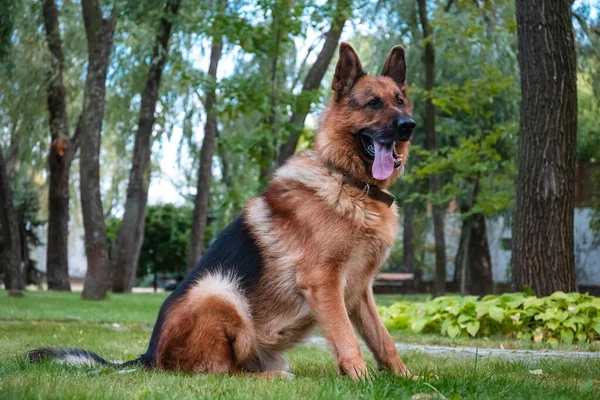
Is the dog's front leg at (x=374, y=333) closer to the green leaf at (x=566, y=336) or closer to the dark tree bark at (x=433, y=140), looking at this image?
the green leaf at (x=566, y=336)

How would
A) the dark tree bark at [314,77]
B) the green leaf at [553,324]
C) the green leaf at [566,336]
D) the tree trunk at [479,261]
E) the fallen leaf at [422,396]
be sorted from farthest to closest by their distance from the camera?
the tree trunk at [479,261], the dark tree bark at [314,77], the green leaf at [553,324], the green leaf at [566,336], the fallen leaf at [422,396]

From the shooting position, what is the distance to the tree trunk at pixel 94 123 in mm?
15727

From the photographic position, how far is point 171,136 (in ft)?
77.5

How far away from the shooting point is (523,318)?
8.42m

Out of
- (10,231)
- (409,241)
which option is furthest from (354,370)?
(409,241)

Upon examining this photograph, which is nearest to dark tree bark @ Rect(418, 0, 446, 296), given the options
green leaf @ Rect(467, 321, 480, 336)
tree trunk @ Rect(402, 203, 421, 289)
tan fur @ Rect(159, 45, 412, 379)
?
tree trunk @ Rect(402, 203, 421, 289)

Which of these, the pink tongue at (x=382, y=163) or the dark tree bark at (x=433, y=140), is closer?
the pink tongue at (x=382, y=163)

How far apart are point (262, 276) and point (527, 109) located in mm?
5524

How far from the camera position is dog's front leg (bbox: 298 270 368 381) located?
4602 millimetres

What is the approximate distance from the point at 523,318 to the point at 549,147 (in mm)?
2118

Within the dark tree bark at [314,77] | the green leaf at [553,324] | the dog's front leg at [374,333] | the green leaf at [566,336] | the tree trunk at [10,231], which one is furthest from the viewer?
the tree trunk at [10,231]

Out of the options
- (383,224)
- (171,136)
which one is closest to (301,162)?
(383,224)

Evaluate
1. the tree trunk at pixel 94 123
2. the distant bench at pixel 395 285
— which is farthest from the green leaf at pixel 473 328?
the distant bench at pixel 395 285

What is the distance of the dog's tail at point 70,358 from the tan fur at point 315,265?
0.40 m
